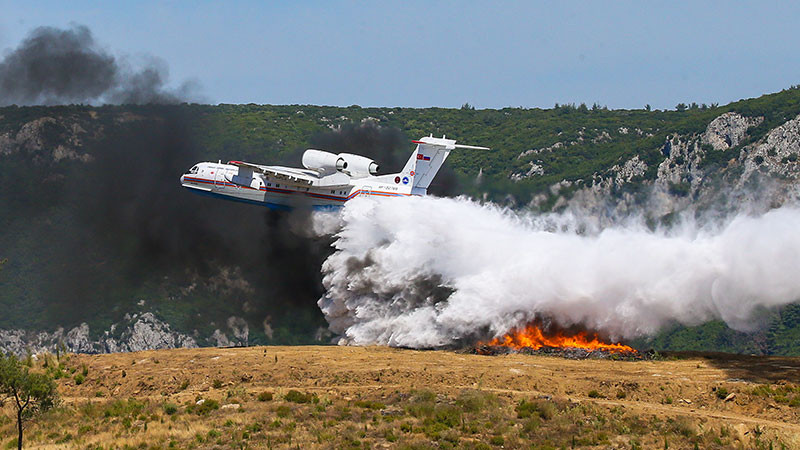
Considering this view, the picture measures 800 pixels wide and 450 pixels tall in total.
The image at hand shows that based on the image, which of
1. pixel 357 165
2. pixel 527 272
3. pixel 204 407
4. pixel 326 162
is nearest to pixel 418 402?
pixel 204 407

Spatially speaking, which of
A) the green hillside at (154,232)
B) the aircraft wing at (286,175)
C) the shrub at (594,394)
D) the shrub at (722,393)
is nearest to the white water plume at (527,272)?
the aircraft wing at (286,175)

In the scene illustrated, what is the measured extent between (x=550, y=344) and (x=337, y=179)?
15719 millimetres

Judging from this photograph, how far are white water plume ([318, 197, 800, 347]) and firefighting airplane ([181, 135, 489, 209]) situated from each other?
1625 millimetres

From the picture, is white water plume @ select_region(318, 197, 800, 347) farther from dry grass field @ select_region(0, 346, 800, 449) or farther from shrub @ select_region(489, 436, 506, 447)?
shrub @ select_region(489, 436, 506, 447)

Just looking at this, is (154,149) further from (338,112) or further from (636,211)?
(338,112)

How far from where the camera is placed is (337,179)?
189ft

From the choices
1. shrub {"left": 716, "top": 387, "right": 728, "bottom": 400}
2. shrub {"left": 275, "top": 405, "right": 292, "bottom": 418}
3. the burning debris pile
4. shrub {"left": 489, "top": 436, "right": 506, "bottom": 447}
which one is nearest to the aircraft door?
the burning debris pile

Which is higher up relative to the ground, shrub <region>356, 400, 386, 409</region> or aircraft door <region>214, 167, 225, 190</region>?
aircraft door <region>214, 167, 225, 190</region>

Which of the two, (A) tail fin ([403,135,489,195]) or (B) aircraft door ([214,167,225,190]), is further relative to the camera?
(B) aircraft door ([214,167,225,190])

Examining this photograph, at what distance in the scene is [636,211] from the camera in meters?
81.5

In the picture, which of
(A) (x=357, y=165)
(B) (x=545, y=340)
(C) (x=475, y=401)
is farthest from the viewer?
(A) (x=357, y=165)

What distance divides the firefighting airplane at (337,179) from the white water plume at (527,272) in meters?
1.62

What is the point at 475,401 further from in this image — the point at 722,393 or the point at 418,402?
the point at 722,393

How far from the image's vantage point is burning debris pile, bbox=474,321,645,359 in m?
47.2
